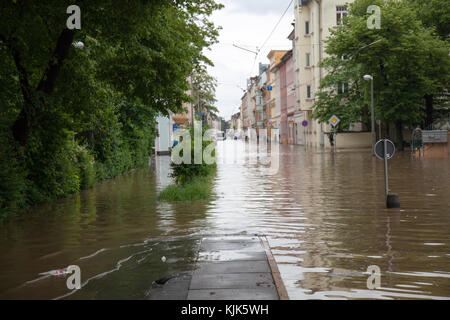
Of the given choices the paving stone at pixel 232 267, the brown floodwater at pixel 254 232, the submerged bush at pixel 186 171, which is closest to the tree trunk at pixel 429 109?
the brown floodwater at pixel 254 232

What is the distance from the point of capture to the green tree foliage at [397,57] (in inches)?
1610

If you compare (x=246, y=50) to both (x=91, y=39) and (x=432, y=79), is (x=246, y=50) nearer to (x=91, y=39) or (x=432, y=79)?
(x=432, y=79)

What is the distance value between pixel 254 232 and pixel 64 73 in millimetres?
6646

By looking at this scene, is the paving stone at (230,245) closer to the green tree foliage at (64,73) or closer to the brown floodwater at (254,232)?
the brown floodwater at (254,232)

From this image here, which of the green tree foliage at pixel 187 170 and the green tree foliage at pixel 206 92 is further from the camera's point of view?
the green tree foliage at pixel 206 92

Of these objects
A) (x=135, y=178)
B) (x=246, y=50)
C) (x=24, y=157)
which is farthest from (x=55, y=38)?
(x=246, y=50)

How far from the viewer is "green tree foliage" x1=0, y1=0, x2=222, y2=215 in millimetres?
12094

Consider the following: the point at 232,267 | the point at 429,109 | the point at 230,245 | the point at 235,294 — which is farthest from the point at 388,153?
the point at 429,109

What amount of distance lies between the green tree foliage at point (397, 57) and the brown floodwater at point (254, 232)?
24.3 meters

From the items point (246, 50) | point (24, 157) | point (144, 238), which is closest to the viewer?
point (144, 238)

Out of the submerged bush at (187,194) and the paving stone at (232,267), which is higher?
the submerged bush at (187,194)

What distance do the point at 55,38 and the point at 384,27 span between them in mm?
33045

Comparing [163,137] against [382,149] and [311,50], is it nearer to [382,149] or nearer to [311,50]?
[311,50]
